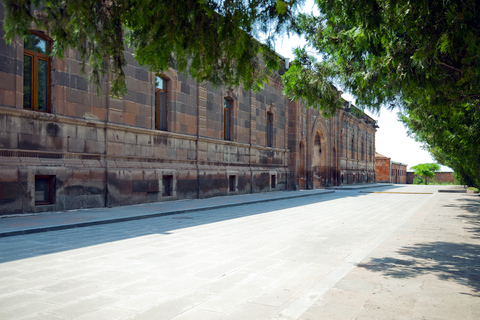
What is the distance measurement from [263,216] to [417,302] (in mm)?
8511

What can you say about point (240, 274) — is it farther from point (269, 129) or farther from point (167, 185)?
point (269, 129)

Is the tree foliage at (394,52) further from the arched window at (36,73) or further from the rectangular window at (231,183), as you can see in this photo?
the rectangular window at (231,183)

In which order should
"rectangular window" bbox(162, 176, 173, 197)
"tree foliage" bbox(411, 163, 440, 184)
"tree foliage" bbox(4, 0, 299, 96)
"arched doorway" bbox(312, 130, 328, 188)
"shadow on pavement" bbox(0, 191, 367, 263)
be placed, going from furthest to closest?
"tree foliage" bbox(411, 163, 440, 184) < "arched doorway" bbox(312, 130, 328, 188) < "rectangular window" bbox(162, 176, 173, 197) < "shadow on pavement" bbox(0, 191, 367, 263) < "tree foliage" bbox(4, 0, 299, 96)

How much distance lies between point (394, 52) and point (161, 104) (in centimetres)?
1218

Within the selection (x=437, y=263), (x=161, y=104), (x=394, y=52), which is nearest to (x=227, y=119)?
(x=161, y=104)

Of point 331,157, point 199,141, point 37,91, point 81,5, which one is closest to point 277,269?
point 81,5

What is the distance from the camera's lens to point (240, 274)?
541cm

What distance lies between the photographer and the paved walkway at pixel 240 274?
402 centimetres

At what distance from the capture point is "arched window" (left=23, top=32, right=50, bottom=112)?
466 inches

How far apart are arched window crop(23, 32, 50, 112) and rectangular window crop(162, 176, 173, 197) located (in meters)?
5.98

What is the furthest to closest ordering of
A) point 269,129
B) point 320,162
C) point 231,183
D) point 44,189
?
1. point 320,162
2. point 269,129
3. point 231,183
4. point 44,189

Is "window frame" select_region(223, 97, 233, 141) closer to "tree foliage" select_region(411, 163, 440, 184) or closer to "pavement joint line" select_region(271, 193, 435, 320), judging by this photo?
"pavement joint line" select_region(271, 193, 435, 320)

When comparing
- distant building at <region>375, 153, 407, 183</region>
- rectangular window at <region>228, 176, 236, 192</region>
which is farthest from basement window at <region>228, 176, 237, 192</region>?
distant building at <region>375, 153, 407, 183</region>

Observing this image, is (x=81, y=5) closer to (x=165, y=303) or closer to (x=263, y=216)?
(x=165, y=303)
